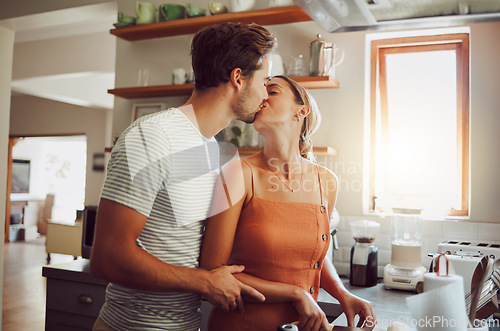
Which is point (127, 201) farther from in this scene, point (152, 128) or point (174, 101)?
point (174, 101)

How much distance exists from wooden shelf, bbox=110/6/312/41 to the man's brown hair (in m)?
1.33

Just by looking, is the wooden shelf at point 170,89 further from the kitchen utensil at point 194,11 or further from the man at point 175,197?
the man at point 175,197

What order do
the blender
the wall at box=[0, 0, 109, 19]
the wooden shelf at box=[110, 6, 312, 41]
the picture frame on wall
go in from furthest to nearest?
the wall at box=[0, 0, 109, 19], the picture frame on wall, the wooden shelf at box=[110, 6, 312, 41], the blender

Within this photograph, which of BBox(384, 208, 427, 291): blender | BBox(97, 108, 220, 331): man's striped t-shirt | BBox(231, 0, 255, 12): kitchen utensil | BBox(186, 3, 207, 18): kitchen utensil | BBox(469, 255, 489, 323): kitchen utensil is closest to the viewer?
BBox(469, 255, 489, 323): kitchen utensil

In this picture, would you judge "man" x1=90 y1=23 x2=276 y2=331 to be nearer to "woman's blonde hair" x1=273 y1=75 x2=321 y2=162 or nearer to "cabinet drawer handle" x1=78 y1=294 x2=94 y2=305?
"woman's blonde hair" x1=273 y1=75 x2=321 y2=162

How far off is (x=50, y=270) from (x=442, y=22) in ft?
7.45

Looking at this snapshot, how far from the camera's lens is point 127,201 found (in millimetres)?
1140

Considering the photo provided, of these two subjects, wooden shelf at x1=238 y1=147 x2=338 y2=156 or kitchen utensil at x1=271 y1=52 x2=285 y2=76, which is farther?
kitchen utensil at x1=271 y1=52 x2=285 y2=76

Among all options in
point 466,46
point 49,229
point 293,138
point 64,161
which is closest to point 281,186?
point 293,138

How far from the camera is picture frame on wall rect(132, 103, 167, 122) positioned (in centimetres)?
326

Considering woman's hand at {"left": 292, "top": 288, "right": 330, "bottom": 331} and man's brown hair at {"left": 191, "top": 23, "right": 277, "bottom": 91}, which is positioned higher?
man's brown hair at {"left": 191, "top": 23, "right": 277, "bottom": 91}

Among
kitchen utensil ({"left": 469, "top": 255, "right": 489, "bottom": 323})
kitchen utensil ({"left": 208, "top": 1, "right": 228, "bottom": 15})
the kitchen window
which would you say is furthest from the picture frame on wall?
kitchen utensil ({"left": 469, "top": 255, "right": 489, "bottom": 323})

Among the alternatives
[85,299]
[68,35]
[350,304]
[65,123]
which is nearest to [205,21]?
[85,299]

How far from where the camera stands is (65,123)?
9.68m
